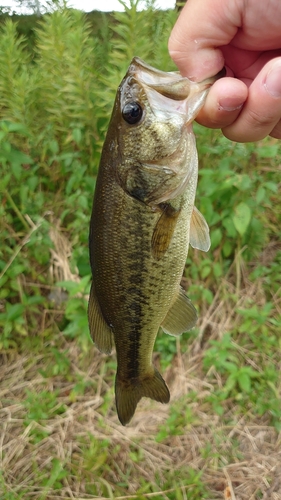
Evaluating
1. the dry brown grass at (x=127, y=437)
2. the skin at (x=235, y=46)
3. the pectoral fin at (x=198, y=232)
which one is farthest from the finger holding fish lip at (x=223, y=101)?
the dry brown grass at (x=127, y=437)

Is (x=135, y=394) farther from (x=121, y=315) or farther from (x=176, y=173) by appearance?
(x=176, y=173)

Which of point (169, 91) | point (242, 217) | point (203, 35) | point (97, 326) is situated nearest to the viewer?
point (169, 91)

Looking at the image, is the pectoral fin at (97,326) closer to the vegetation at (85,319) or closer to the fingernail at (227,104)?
the fingernail at (227,104)

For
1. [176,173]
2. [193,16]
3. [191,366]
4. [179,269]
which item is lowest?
[191,366]

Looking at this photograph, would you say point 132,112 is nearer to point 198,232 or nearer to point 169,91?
point 169,91

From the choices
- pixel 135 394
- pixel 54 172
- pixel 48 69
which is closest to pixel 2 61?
pixel 48 69

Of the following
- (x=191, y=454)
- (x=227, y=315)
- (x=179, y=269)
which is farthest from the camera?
(x=227, y=315)

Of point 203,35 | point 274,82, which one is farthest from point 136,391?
point 203,35
